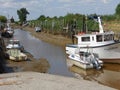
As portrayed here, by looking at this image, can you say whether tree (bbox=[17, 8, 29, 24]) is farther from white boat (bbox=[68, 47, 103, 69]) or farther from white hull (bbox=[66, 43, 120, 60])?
white boat (bbox=[68, 47, 103, 69])

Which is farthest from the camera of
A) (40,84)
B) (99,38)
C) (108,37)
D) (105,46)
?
(99,38)

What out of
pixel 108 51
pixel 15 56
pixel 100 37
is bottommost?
pixel 15 56

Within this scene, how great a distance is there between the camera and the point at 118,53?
36.4 m

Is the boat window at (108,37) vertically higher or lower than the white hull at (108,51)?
higher

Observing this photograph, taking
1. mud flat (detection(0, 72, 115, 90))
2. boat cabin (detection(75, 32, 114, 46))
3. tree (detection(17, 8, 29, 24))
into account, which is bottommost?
mud flat (detection(0, 72, 115, 90))

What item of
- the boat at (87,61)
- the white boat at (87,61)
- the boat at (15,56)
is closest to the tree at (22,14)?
the boat at (15,56)

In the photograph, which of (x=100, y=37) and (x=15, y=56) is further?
(x=15, y=56)

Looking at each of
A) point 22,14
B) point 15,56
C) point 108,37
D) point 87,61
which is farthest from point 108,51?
point 22,14

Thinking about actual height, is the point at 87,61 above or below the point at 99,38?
below

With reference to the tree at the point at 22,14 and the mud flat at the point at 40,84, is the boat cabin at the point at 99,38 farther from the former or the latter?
the tree at the point at 22,14

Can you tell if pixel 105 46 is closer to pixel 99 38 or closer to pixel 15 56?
pixel 99 38

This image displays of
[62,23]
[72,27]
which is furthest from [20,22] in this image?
[72,27]

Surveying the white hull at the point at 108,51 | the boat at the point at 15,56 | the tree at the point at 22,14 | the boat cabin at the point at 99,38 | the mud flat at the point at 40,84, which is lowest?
the boat at the point at 15,56

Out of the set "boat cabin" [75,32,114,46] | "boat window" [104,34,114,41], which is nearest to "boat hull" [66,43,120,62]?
"boat cabin" [75,32,114,46]
